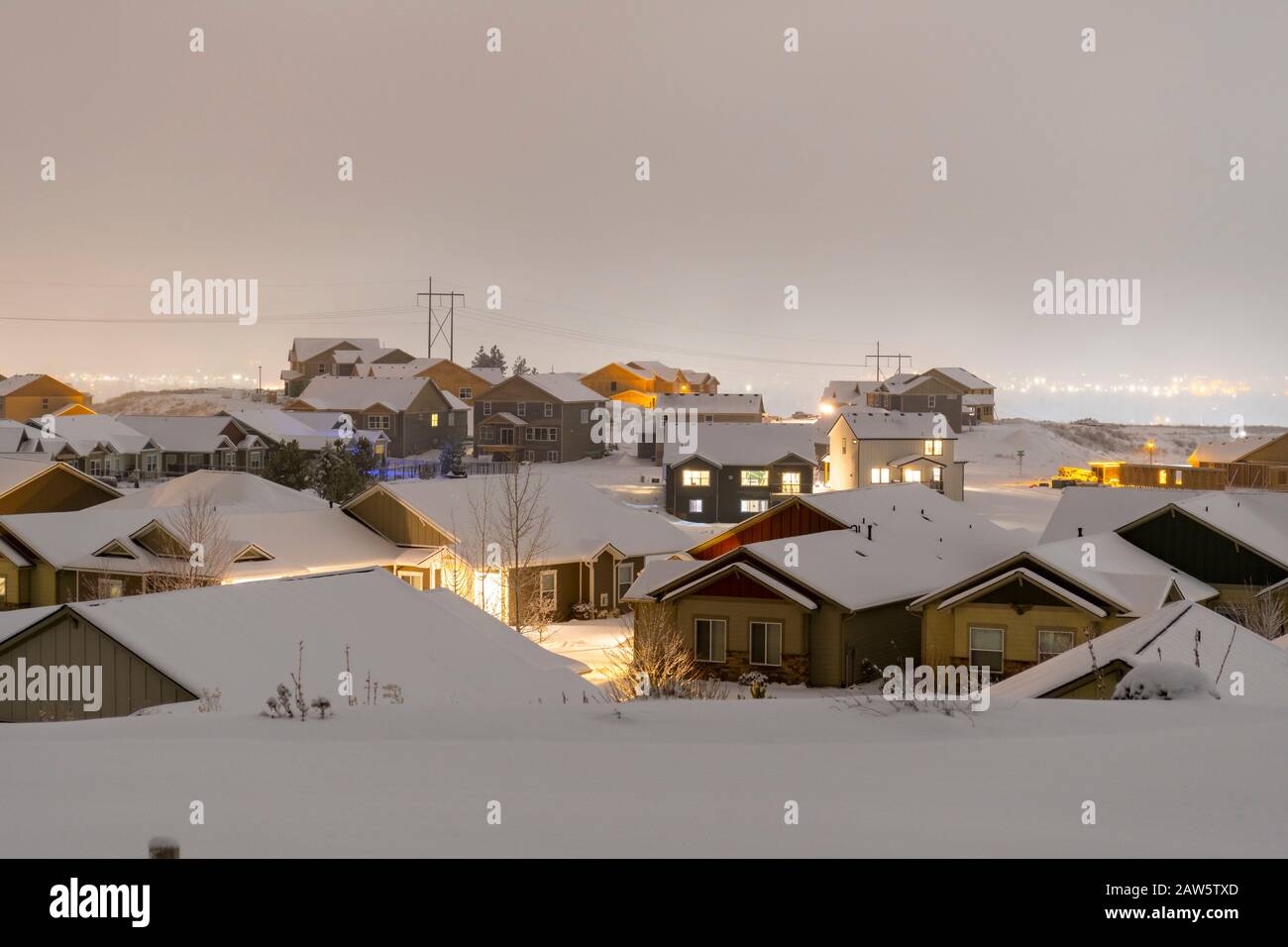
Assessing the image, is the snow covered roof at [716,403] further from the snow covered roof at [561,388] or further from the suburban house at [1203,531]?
the suburban house at [1203,531]

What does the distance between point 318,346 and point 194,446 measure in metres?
67.8

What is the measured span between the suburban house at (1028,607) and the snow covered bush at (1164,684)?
58.8 ft

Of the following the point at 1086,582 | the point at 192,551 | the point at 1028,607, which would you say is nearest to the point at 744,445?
the point at 192,551

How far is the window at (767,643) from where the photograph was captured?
32250mm

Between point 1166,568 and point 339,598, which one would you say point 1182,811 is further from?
point 1166,568

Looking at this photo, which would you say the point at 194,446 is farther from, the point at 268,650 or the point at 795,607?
the point at 268,650

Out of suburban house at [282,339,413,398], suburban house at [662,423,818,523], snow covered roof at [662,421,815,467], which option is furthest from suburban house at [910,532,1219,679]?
suburban house at [282,339,413,398]

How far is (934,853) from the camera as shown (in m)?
6.50

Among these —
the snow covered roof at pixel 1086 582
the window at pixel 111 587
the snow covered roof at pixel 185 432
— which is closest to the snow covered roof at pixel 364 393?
the snow covered roof at pixel 185 432

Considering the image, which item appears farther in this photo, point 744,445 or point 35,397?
point 35,397

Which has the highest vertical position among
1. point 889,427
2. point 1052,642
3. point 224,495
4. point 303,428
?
point 303,428

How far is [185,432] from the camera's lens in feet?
281

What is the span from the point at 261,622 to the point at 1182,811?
53.4ft
